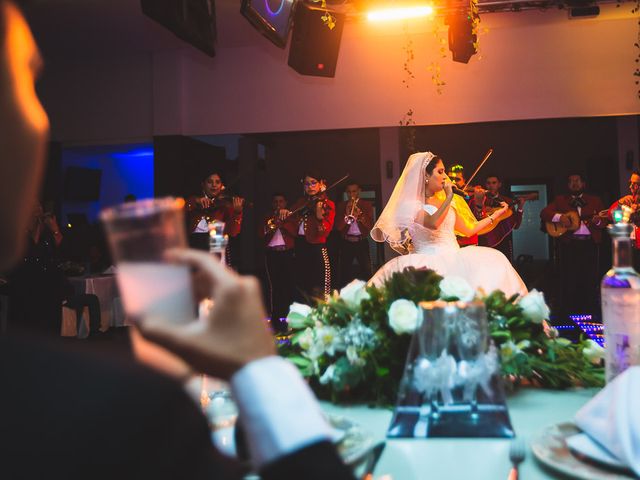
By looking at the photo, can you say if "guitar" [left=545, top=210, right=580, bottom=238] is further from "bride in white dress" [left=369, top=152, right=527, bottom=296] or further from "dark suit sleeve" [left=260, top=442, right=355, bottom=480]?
"dark suit sleeve" [left=260, top=442, right=355, bottom=480]

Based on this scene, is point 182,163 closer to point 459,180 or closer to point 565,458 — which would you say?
point 459,180

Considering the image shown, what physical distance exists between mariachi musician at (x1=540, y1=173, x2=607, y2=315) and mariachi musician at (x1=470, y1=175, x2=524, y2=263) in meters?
0.36

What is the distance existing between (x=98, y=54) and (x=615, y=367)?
8095mm

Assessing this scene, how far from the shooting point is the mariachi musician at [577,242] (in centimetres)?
704

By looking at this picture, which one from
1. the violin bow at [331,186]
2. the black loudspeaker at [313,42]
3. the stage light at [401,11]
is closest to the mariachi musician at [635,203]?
the stage light at [401,11]

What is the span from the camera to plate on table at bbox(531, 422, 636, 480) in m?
0.76

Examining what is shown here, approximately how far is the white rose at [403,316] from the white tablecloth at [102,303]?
5.60m

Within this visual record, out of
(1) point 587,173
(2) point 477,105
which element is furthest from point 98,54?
(1) point 587,173

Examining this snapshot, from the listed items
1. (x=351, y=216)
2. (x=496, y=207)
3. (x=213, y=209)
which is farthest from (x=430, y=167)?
(x=213, y=209)

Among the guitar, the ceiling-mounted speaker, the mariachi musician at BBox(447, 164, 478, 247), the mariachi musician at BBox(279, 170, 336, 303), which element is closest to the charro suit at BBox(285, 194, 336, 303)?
the mariachi musician at BBox(279, 170, 336, 303)

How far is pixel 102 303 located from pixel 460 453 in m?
6.10

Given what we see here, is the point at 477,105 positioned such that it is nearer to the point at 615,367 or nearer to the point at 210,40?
the point at 210,40

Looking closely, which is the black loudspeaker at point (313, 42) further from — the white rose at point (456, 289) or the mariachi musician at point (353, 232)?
the white rose at point (456, 289)

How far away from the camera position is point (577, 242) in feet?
23.4
